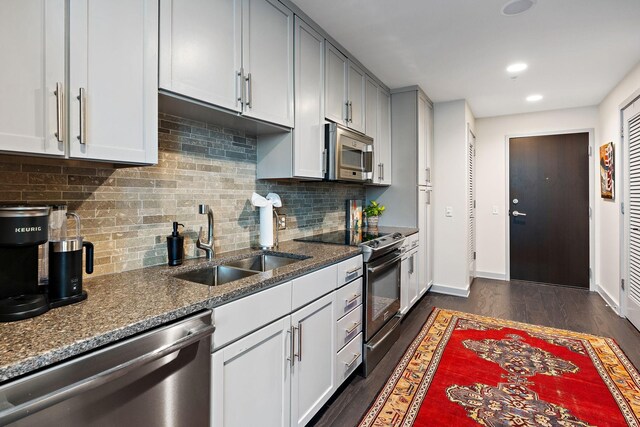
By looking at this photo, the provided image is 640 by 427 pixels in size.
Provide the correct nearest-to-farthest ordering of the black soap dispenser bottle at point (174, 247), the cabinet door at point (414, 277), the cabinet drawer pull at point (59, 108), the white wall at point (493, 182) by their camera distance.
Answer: the cabinet drawer pull at point (59, 108) → the black soap dispenser bottle at point (174, 247) → the cabinet door at point (414, 277) → the white wall at point (493, 182)

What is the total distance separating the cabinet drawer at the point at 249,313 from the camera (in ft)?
3.92

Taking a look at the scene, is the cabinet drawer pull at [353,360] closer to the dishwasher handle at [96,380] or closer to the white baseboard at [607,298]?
the dishwasher handle at [96,380]

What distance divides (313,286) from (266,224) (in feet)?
2.18

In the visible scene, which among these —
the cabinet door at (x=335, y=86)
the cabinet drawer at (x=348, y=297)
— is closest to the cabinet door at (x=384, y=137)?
the cabinet door at (x=335, y=86)

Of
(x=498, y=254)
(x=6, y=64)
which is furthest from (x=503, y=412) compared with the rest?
(x=498, y=254)

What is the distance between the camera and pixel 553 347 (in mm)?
2697

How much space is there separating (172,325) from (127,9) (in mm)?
1134

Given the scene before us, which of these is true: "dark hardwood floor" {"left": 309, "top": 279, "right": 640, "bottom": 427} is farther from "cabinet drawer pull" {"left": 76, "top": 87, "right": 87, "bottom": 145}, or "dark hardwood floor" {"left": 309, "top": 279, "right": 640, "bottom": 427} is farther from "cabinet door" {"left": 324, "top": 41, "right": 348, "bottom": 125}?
"cabinet door" {"left": 324, "top": 41, "right": 348, "bottom": 125}

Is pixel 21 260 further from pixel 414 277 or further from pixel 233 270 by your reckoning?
pixel 414 277

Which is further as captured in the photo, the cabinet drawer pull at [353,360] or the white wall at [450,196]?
the white wall at [450,196]

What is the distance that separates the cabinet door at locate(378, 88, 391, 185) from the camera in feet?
11.5

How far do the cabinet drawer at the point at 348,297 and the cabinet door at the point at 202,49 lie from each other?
47.9 inches

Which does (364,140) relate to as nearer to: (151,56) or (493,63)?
(493,63)

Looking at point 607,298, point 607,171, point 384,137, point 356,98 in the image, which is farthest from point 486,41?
point 607,298
